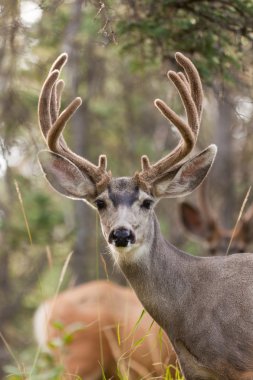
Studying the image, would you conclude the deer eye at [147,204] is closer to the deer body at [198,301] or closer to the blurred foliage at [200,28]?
the deer body at [198,301]

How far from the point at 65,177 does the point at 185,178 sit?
3.02 feet

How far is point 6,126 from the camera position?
9625 mm

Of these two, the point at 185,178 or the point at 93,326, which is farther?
the point at 93,326

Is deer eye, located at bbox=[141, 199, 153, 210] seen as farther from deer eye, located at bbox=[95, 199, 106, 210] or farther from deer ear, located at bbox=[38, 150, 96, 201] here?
deer ear, located at bbox=[38, 150, 96, 201]

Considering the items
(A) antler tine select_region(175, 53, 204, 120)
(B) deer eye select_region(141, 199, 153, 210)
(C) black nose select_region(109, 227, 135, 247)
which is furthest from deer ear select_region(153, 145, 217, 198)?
(C) black nose select_region(109, 227, 135, 247)

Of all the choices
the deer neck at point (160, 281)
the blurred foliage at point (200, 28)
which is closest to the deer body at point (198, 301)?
the deer neck at point (160, 281)

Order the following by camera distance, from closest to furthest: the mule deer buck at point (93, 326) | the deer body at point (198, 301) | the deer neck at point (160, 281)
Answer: the deer body at point (198, 301), the deer neck at point (160, 281), the mule deer buck at point (93, 326)

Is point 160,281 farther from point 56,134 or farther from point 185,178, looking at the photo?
point 56,134

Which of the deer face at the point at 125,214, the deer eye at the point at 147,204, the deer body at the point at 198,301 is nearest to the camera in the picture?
the deer body at the point at 198,301

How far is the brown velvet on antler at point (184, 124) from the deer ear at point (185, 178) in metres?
0.06

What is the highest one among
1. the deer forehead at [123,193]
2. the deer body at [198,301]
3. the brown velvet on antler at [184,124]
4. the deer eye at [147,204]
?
the brown velvet on antler at [184,124]

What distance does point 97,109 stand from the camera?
17.0 meters

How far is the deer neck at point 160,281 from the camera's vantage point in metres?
6.89

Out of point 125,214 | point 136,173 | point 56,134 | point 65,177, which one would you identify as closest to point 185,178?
point 136,173
